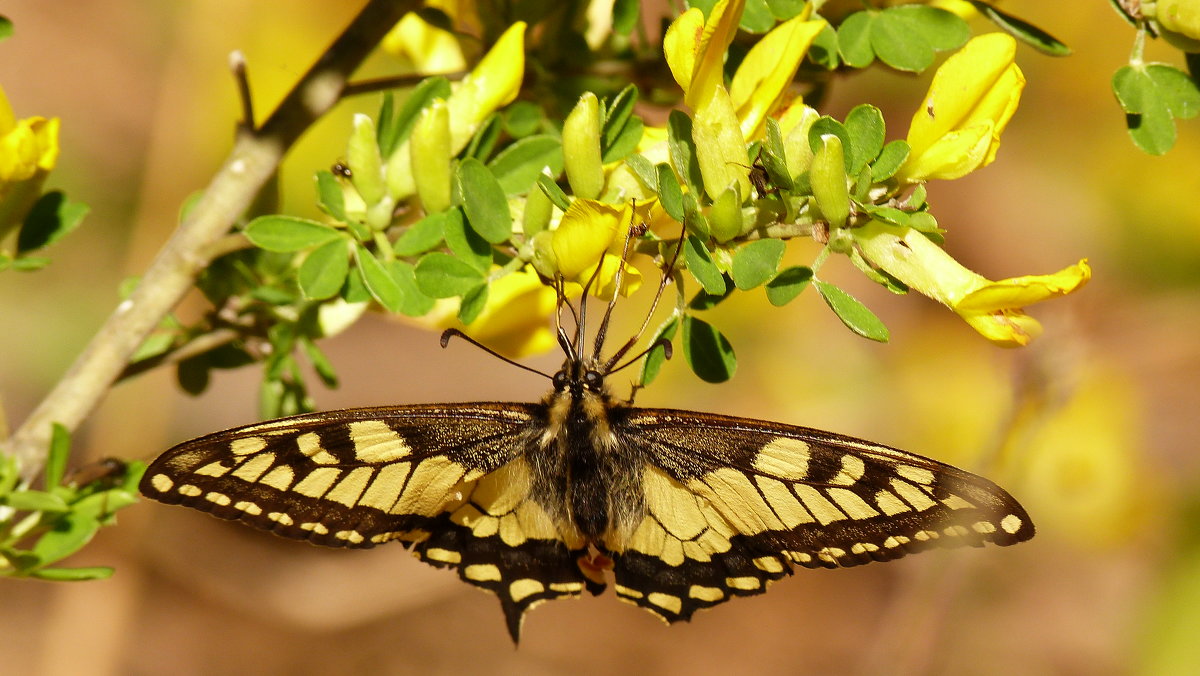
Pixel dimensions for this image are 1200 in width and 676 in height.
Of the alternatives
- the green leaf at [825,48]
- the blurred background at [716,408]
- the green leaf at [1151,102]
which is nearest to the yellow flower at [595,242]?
the green leaf at [825,48]

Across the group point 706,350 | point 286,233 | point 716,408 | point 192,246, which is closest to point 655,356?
point 706,350

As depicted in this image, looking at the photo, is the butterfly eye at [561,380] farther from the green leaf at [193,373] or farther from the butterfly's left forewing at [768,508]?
the green leaf at [193,373]

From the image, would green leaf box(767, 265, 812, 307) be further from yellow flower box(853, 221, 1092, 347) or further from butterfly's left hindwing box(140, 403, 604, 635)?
butterfly's left hindwing box(140, 403, 604, 635)

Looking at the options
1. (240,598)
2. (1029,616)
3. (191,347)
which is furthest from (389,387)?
(191,347)

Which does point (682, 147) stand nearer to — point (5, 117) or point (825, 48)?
point (825, 48)

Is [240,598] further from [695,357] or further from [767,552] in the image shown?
[695,357]

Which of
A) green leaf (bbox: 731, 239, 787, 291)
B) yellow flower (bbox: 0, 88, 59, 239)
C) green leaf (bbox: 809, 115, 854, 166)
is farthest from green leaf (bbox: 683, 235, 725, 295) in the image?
yellow flower (bbox: 0, 88, 59, 239)
